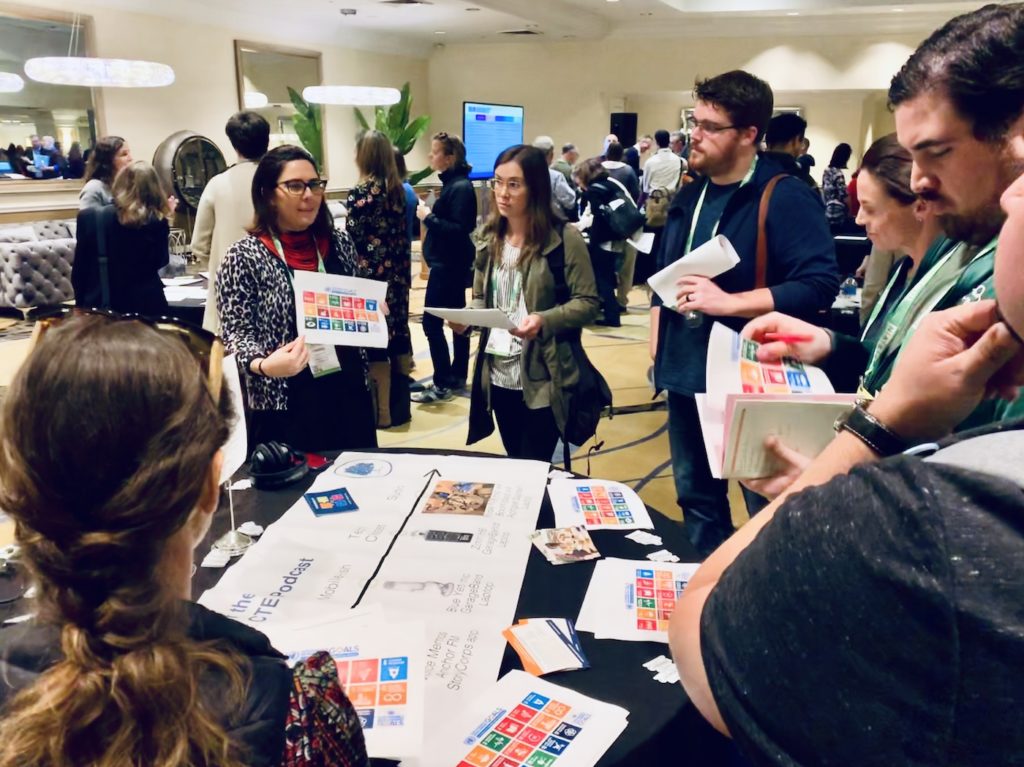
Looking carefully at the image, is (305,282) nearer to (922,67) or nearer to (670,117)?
(922,67)

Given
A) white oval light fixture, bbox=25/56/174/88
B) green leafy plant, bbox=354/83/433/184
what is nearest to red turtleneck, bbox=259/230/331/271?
white oval light fixture, bbox=25/56/174/88

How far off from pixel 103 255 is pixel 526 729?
11.2ft

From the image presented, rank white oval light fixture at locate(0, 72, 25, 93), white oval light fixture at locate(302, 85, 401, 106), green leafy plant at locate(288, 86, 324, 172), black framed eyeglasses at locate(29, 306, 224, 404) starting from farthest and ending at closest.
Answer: green leafy plant at locate(288, 86, 324, 172), white oval light fixture at locate(302, 85, 401, 106), white oval light fixture at locate(0, 72, 25, 93), black framed eyeglasses at locate(29, 306, 224, 404)

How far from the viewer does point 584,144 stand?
11.8 m

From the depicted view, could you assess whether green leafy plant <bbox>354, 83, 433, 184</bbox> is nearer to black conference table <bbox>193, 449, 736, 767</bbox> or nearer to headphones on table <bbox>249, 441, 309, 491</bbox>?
headphones on table <bbox>249, 441, 309, 491</bbox>

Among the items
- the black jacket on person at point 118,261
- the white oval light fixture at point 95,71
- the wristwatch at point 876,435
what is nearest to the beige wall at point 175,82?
the white oval light fixture at point 95,71

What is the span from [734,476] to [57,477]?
86 centimetres

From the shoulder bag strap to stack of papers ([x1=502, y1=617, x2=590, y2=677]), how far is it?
3150mm

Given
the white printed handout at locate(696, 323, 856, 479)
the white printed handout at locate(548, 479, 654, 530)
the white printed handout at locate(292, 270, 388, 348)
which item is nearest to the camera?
the white printed handout at locate(696, 323, 856, 479)

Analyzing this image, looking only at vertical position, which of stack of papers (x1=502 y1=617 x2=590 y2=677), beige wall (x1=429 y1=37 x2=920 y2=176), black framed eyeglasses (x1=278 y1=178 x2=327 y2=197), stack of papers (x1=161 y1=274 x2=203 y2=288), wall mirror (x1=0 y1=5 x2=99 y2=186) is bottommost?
stack of papers (x1=502 y1=617 x2=590 y2=677)

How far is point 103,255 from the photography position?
11.8 ft

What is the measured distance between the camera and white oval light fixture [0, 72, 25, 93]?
6.02 meters

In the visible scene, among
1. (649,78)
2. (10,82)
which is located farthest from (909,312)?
(649,78)

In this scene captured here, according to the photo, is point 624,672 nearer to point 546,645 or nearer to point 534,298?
point 546,645
